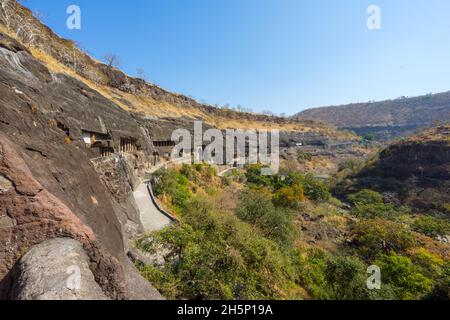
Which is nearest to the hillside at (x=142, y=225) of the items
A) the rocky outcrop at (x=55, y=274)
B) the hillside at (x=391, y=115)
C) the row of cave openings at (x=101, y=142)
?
the rocky outcrop at (x=55, y=274)

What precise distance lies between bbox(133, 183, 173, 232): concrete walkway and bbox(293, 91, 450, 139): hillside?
120825 millimetres

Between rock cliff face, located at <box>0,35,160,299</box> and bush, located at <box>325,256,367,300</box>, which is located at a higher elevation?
rock cliff face, located at <box>0,35,160,299</box>

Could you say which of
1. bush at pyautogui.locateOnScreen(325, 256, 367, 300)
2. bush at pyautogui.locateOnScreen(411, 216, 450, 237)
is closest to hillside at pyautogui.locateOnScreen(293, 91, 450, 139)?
bush at pyautogui.locateOnScreen(411, 216, 450, 237)

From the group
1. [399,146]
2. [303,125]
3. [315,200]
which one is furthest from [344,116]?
[315,200]

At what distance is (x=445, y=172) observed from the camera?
1630 inches

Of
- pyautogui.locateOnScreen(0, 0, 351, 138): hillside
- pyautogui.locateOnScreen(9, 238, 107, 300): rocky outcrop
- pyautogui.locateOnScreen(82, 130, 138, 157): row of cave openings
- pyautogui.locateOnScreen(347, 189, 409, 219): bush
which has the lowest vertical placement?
pyautogui.locateOnScreen(347, 189, 409, 219): bush

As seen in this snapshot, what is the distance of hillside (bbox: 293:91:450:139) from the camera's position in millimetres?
139125

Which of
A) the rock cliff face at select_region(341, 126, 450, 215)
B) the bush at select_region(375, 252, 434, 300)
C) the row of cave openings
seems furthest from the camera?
the rock cliff face at select_region(341, 126, 450, 215)

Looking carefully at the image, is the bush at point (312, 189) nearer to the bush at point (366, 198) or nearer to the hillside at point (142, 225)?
the hillside at point (142, 225)

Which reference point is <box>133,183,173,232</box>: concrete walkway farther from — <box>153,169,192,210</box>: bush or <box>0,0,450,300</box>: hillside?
<box>153,169,192,210</box>: bush

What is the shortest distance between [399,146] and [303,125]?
175 ft

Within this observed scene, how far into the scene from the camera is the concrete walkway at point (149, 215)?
42.4ft
